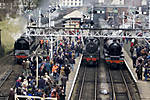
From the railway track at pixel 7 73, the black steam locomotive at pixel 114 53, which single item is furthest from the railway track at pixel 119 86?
the railway track at pixel 7 73

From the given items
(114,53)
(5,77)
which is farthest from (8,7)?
(114,53)

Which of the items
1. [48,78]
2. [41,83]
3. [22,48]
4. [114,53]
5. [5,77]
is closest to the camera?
[41,83]

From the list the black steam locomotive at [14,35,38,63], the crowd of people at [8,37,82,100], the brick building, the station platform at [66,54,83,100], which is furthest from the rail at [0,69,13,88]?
the brick building

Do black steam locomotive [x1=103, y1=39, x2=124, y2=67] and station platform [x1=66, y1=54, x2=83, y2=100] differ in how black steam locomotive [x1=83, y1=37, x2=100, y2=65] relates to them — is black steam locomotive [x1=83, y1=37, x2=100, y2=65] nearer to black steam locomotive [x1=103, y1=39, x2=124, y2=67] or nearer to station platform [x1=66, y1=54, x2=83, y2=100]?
station platform [x1=66, y1=54, x2=83, y2=100]

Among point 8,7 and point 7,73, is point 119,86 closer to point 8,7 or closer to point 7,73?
point 7,73

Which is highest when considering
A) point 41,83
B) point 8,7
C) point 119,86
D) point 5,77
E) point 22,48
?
point 8,7

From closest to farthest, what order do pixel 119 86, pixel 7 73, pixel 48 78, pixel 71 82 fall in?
1. pixel 48 78
2. pixel 71 82
3. pixel 119 86
4. pixel 7 73

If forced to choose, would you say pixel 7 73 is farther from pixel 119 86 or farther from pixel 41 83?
pixel 41 83

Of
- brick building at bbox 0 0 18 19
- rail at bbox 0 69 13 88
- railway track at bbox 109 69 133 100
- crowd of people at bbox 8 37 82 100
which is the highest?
brick building at bbox 0 0 18 19

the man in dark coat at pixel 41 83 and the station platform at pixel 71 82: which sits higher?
the man in dark coat at pixel 41 83

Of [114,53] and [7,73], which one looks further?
[114,53]

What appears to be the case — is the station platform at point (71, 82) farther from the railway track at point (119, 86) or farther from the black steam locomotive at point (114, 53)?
the black steam locomotive at point (114, 53)

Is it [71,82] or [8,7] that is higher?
[8,7]

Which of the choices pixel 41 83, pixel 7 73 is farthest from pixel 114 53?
pixel 41 83
